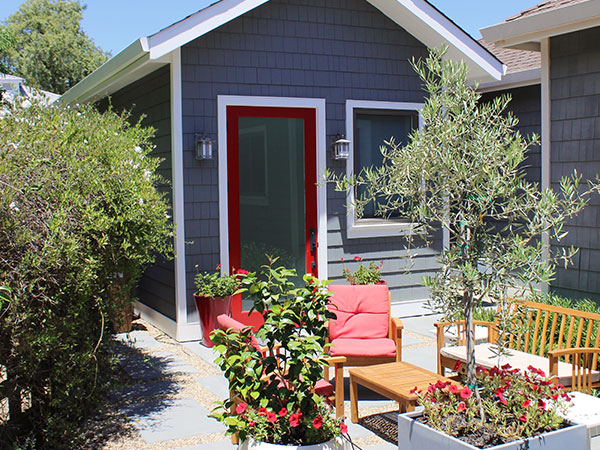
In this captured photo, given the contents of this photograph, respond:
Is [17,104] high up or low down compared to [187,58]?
down

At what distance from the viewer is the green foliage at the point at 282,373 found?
11.5 ft

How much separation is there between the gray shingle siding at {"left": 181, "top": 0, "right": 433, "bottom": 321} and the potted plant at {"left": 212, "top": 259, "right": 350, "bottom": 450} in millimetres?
3812

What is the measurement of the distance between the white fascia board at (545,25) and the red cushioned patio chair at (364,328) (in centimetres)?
288

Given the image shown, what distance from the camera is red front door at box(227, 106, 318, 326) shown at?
7.63m

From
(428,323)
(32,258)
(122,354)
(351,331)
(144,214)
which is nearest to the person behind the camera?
(32,258)

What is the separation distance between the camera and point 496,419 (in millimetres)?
3486

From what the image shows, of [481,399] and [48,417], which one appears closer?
[481,399]

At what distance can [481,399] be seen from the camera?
3654 millimetres

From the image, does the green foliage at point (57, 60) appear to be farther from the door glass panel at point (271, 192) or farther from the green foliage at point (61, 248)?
the green foliage at point (61, 248)

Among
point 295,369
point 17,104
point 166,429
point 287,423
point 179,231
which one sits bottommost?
point 166,429

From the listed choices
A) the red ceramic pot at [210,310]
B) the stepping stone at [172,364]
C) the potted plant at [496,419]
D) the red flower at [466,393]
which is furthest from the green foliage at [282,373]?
the red ceramic pot at [210,310]

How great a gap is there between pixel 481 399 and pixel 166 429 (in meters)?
2.39

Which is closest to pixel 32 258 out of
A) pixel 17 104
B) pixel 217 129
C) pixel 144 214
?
pixel 144 214

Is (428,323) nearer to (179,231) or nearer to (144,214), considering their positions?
(179,231)
